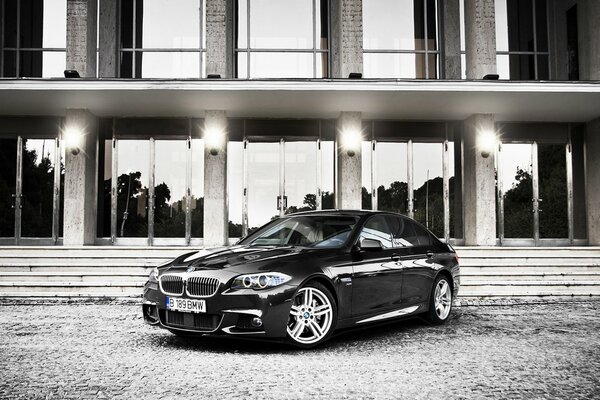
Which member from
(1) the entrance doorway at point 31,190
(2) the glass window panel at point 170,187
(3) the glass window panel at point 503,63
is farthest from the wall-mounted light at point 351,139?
(1) the entrance doorway at point 31,190

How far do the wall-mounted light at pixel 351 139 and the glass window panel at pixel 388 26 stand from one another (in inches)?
151

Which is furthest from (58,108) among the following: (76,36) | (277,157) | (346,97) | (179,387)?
(179,387)

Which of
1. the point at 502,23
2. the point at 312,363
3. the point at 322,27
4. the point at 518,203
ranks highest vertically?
the point at 502,23

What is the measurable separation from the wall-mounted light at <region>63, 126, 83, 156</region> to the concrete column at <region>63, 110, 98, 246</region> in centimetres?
3

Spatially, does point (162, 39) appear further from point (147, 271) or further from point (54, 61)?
point (147, 271)

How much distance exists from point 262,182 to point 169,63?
4.76m

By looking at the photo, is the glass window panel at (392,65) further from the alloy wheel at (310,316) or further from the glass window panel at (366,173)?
the alloy wheel at (310,316)

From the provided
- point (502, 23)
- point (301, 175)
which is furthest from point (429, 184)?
point (502, 23)

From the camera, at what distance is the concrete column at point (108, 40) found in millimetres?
19125

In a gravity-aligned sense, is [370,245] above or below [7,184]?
below

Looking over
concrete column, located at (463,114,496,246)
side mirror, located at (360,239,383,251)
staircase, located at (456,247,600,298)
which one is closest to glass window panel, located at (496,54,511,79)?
concrete column, located at (463,114,496,246)

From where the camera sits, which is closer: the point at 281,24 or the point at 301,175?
the point at 301,175

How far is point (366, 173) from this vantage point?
18609mm

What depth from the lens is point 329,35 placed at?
19.8 metres
